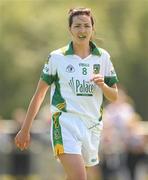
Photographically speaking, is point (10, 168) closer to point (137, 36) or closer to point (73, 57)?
point (73, 57)

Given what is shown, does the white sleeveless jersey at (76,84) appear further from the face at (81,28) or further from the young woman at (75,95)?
the face at (81,28)

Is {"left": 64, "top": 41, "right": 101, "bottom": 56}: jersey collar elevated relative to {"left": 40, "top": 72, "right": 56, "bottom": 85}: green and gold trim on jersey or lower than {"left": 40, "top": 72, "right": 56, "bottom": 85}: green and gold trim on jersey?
elevated

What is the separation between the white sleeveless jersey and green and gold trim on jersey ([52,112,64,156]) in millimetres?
63

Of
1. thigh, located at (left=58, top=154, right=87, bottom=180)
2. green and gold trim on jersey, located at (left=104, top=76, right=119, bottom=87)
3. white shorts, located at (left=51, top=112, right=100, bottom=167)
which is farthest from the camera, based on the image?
green and gold trim on jersey, located at (left=104, top=76, right=119, bottom=87)

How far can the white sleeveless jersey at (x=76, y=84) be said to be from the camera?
847 centimetres

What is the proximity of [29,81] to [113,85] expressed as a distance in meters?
26.5

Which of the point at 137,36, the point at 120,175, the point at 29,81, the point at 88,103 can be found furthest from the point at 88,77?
the point at 137,36

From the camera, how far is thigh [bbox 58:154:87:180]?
829 centimetres

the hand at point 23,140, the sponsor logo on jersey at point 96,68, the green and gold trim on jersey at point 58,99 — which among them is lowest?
the hand at point 23,140

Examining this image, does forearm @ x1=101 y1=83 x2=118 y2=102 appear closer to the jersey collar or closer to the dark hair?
the jersey collar

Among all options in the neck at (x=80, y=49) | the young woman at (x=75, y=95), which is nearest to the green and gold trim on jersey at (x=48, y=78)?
the young woman at (x=75, y=95)

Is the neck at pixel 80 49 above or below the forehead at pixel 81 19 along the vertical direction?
below

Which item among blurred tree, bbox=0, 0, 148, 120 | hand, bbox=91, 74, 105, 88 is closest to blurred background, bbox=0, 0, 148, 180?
blurred tree, bbox=0, 0, 148, 120

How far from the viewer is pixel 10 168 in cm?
1681
